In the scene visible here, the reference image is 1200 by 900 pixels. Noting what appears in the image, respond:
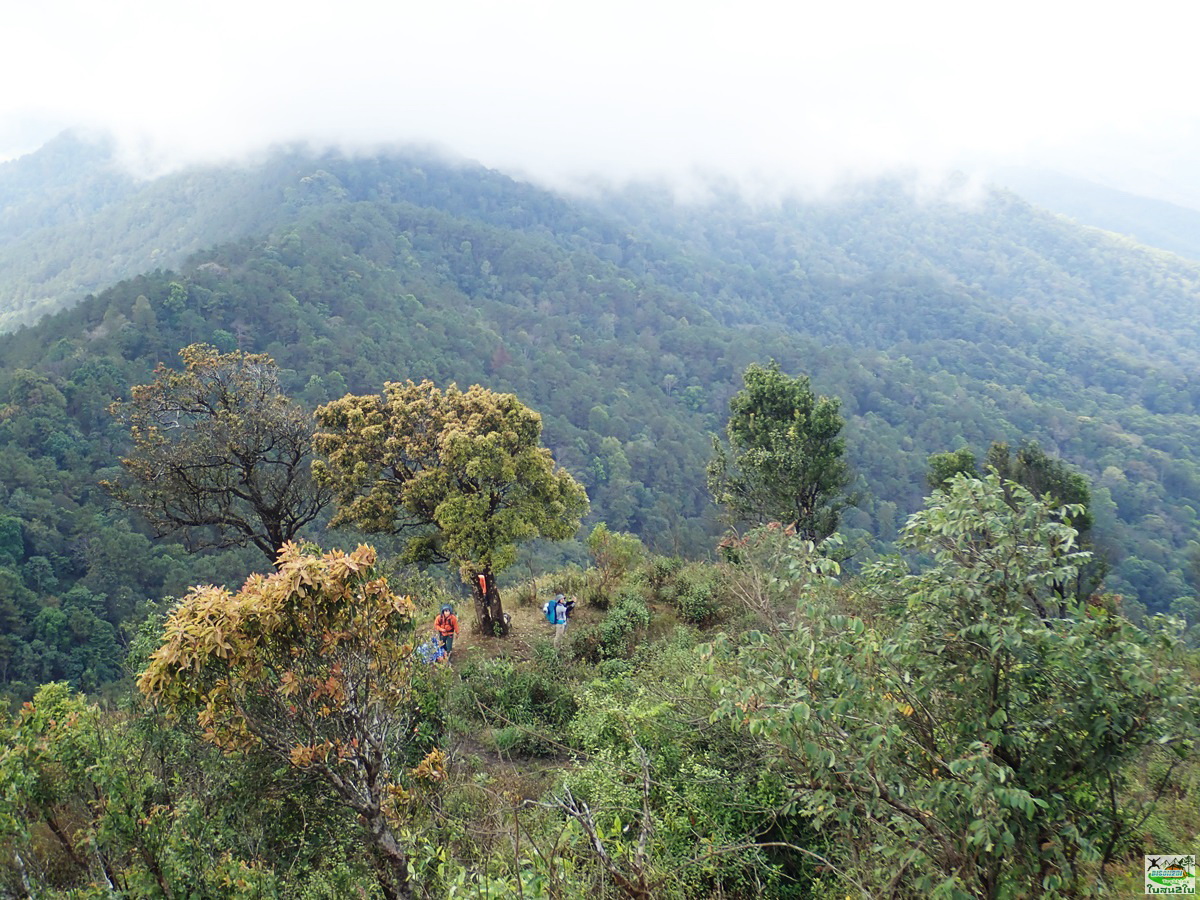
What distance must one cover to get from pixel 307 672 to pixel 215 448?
8.12m

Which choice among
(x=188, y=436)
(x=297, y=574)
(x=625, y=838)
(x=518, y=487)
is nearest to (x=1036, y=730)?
(x=625, y=838)

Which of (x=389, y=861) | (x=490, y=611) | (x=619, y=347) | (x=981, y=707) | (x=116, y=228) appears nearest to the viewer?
(x=981, y=707)

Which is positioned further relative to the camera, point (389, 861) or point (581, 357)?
point (581, 357)

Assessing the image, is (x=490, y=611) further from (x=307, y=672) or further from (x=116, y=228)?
(x=116, y=228)

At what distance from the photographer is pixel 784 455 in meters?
15.9

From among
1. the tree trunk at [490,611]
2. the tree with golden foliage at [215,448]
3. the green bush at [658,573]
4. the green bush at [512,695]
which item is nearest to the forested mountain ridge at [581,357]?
the green bush at [658,573]

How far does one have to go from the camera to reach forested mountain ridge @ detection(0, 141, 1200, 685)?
37031mm

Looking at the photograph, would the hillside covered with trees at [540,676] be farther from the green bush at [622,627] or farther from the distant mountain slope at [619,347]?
the distant mountain slope at [619,347]

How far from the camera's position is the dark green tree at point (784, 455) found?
53.0ft

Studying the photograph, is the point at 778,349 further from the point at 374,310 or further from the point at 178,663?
the point at 178,663

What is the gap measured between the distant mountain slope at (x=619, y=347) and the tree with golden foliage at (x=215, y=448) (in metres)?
10.7

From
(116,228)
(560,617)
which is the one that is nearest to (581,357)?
(560,617)

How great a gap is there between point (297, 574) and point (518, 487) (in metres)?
7.72

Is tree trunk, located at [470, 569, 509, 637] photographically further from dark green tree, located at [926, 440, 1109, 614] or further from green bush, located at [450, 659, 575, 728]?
dark green tree, located at [926, 440, 1109, 614]
